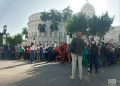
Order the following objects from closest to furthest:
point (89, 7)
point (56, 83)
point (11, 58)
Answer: point (56, 83) → point (11, 58) → point (89, 7)

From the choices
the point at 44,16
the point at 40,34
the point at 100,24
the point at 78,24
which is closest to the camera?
the point at 78,24

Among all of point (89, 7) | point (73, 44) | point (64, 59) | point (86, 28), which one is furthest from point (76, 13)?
point (73, 44)

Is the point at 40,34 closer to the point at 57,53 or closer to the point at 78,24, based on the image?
the point at 78,24

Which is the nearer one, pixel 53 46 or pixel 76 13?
pixel 53 46

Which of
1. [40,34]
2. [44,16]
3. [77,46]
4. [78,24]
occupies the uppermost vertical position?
[44,16]

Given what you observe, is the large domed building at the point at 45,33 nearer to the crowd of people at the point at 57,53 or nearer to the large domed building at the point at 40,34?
the large domed building at the point at 40,34

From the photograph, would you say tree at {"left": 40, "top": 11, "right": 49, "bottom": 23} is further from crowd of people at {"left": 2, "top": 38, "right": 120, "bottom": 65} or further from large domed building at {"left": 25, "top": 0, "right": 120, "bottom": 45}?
crowd of people at {"left": 2, "top": 38, "right": 120, "bottom": 65}

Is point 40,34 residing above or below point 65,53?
above

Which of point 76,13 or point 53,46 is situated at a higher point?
point 76,13

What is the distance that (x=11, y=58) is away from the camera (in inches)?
1179

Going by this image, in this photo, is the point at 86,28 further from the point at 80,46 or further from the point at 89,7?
the point at 80,46

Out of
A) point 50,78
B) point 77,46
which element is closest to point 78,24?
point 77,46

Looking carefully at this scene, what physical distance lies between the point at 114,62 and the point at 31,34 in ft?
351

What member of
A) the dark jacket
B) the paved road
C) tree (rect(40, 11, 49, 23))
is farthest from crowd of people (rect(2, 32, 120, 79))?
tree (rect(40, 11, 49, 23))
